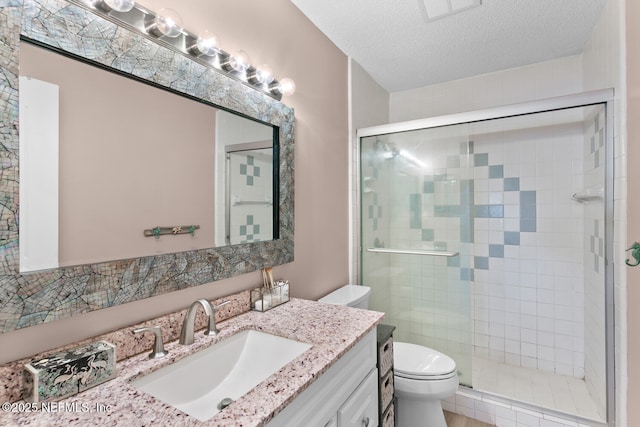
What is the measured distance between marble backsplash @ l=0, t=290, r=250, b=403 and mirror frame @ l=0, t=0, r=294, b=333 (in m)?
0.09

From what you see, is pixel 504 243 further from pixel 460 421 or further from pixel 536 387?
pixel 460 421

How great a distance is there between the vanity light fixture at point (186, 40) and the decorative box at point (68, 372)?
861 mm

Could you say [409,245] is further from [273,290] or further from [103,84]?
[103,84]

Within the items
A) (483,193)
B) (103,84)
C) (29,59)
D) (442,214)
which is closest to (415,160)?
(442,214)

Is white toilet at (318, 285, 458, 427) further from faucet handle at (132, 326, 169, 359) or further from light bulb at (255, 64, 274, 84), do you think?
light bulb at (255, 64, 274, 84)

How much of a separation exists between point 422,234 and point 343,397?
133 cm

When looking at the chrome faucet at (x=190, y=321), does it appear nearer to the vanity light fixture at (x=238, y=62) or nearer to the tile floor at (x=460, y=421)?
the vanity light fixture at (x=238, y=62)

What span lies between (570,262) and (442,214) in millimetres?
1159

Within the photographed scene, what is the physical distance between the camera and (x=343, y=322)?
1.24 m

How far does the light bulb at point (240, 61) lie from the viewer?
51.3 inches

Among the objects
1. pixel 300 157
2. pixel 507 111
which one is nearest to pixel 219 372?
pixel 300 157

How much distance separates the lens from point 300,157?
176cm
